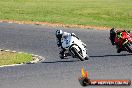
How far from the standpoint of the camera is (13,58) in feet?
77.7

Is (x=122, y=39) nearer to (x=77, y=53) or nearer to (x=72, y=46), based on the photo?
(x=77, y=53)

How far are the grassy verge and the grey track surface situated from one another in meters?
0.96

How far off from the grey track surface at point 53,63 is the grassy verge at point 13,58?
96 cm

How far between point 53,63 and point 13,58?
227cm

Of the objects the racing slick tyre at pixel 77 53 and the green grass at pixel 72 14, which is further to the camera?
the green grass at pixel 72 14

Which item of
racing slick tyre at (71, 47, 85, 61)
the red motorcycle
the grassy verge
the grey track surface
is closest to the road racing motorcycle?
racing slick tyre at (71, 47, 85, 61)

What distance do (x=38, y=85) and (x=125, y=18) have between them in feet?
95.2

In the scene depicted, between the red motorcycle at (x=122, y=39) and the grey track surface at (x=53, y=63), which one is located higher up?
the red motorcycle at (x=122, y=39)

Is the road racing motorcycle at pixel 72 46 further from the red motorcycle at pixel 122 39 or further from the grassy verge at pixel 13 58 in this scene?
the red motorcycle at pixel 122 39

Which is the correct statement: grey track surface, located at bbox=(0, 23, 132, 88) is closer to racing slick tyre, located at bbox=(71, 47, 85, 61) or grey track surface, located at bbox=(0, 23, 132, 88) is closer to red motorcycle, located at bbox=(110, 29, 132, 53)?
racing slick tyre, located at bbox=(71, 47, 85, 61)

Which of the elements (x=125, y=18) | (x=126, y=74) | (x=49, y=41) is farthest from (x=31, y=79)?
(x=125, y=18)

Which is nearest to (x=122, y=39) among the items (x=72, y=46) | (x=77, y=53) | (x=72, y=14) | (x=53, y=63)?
(x=77, y=53)

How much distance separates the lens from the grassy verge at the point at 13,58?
885 inches

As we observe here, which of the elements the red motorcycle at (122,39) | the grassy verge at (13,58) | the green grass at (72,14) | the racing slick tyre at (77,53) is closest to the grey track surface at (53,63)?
the racing slick tyre at (77,53)
